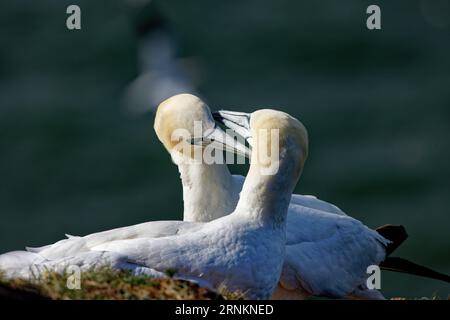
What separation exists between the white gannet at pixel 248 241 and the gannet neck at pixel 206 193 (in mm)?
1467

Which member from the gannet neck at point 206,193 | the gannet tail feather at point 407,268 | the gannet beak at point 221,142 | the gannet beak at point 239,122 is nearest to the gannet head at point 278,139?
the gannet beak at point 239,122

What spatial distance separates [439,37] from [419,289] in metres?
6.40

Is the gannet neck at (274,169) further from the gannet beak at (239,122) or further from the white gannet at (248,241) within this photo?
the gannet beak at (239,122)

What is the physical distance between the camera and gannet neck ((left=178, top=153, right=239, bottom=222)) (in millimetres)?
11359

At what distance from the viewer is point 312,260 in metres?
11.0

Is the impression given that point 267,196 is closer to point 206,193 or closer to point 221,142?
point 221,142

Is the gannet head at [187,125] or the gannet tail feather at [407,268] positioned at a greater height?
the gannet head at [187,125]

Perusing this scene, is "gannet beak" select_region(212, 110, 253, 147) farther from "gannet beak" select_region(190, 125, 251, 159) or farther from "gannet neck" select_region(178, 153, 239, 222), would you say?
"gannet neck" select_region(178, 153, 239, 222)

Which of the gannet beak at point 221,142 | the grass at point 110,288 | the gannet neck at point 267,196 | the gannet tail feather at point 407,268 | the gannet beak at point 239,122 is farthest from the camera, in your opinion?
the gannet tail feather at point 407,268

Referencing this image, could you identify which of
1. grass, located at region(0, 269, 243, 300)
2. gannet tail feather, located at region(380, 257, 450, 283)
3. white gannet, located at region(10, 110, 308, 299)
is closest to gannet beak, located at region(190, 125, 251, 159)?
white gannet, located at region(10, 110, 308, 299)

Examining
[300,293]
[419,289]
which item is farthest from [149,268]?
[419,289]

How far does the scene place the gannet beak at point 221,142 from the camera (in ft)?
35.3

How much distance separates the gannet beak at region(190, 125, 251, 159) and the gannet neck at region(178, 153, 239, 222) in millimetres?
267

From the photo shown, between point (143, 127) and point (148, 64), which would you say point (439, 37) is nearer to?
point (143, 127)
